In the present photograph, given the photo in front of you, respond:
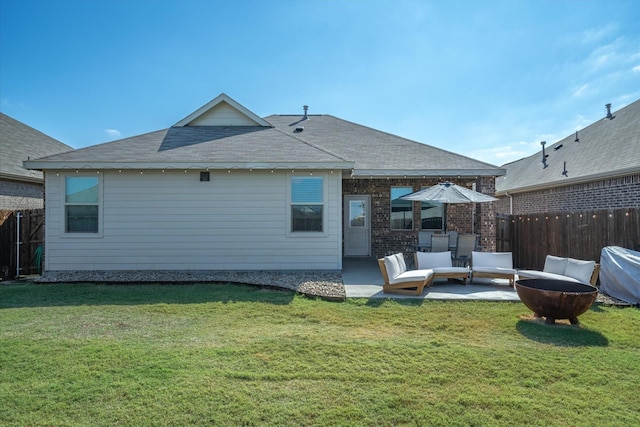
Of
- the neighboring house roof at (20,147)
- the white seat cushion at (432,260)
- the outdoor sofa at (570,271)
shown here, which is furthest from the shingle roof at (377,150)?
the neighboring house roof at (20,147)

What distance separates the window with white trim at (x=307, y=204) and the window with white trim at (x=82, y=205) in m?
5.09

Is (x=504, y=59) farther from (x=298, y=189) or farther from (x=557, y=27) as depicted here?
(x=298, y=189)

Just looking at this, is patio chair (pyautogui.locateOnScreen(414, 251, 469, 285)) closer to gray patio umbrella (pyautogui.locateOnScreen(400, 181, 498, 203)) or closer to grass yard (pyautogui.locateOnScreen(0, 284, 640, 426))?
gray patio umbrella (pyautogui.locateOnScreen(400, 181, 498, 203))

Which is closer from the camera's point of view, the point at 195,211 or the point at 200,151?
the point at 195,211

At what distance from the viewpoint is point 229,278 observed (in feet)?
27.7

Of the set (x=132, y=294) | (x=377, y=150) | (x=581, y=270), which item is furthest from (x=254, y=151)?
(x=581, y=270)

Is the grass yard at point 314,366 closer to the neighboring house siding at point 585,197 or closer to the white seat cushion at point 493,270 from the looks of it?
the white seat cushion at point 493,270

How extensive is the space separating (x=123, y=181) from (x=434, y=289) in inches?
319

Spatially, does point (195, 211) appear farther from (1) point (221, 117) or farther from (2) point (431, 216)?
(2) point (431, 216)

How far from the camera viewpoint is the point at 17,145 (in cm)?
1457

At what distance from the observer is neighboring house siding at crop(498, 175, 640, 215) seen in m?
10.7

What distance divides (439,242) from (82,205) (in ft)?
30.8

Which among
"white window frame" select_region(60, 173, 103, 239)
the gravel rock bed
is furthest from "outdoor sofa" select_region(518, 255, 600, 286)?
"white window frame" select_region(60, 173, 103, 239)

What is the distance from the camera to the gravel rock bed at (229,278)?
7574 millimetres
